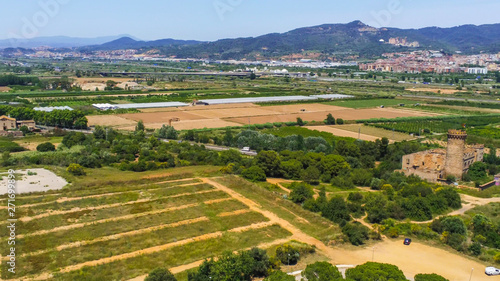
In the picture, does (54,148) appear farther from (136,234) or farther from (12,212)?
(136,234)

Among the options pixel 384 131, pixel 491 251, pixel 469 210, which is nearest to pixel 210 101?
pixel 384 131

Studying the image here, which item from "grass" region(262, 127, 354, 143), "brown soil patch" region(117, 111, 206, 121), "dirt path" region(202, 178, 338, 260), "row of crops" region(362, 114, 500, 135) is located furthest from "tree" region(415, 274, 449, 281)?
"brown soil patch" region(117, 111, 206, 121)

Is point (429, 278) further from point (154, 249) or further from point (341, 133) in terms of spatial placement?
point (341, 133)

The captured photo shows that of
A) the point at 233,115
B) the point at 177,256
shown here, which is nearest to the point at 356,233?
the point at 177,256

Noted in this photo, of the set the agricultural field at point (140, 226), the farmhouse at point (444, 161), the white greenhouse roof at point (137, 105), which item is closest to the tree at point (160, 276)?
the agricultural field at point (140, 226)

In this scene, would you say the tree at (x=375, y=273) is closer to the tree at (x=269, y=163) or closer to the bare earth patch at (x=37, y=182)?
the tree at (x=269, y=163)
